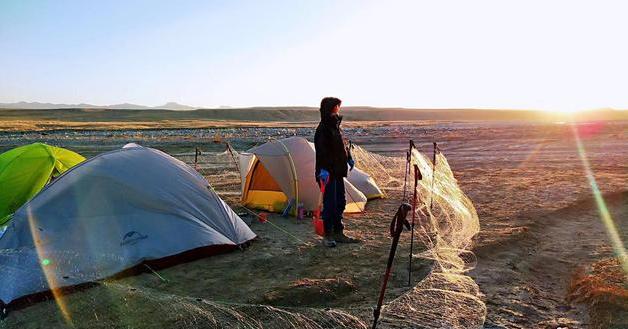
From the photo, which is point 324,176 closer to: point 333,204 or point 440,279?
point 333,204

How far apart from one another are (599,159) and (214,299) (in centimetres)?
2173

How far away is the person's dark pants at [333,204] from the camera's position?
8398mm

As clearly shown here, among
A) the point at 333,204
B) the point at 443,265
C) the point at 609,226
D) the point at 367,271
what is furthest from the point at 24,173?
the point at 609,226

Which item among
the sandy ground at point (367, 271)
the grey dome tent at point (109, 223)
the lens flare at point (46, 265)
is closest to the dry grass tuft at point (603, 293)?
the sandy ground at point (367, 271)

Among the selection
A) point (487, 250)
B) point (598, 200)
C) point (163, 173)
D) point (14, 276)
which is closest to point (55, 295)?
point (14, 276)

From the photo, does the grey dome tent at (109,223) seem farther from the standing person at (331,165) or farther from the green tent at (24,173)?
the green tent at (24,173)

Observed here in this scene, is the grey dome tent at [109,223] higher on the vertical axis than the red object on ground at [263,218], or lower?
higher

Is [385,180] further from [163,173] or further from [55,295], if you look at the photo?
[55,295]

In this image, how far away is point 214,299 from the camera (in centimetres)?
590

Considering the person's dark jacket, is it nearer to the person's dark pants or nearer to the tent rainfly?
the person's dark pants

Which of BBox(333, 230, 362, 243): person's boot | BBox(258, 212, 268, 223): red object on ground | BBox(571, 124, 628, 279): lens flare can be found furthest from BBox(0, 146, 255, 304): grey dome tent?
BBox(571, 124, 628, 279): lens flare

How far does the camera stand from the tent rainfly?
1049cm

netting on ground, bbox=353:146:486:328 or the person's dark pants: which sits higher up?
the person's dark pants

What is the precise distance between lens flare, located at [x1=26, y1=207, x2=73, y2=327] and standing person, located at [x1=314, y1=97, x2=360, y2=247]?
4.13 m
